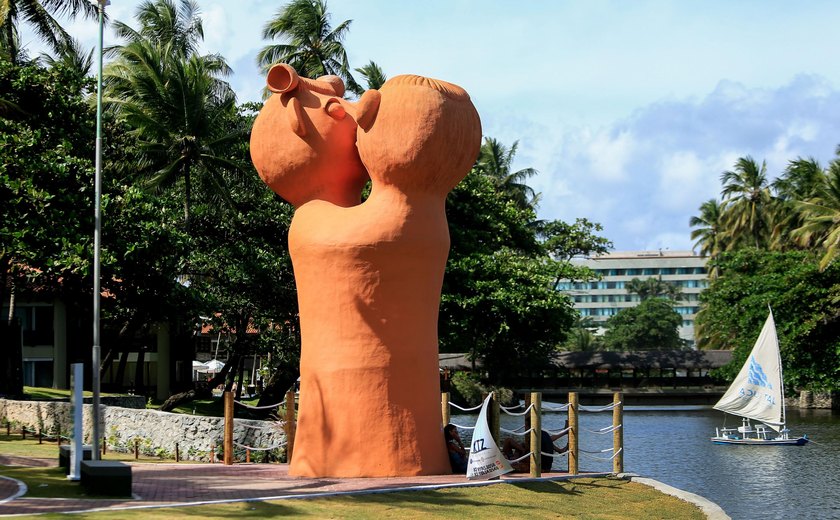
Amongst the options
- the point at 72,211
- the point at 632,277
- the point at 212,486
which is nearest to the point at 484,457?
the point at 212,486

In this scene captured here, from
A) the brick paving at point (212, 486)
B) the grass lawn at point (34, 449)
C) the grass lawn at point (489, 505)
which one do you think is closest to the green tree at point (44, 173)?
the grass lawn at point (34, 449)

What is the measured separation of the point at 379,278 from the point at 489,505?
4.21 m

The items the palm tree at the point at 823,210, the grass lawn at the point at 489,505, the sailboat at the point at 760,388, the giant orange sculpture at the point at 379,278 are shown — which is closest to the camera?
the grass lawn at the point at 489,505

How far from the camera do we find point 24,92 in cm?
2617

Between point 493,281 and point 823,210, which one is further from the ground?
point 823,210

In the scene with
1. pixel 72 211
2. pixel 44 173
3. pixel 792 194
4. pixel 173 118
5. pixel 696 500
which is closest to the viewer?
pixel 696 500

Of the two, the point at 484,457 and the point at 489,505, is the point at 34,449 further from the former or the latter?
the point at 489,505

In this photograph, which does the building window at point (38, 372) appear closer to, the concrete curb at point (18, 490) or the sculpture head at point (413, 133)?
the concrete curb at point (18, 490)

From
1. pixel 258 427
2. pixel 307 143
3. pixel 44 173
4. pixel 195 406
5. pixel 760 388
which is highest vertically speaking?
pixel 44 173

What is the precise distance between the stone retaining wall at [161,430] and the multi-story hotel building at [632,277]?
127 metres

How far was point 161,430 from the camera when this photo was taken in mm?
21734

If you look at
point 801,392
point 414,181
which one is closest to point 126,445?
point 414,181

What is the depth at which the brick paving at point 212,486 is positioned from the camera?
42.2 feet

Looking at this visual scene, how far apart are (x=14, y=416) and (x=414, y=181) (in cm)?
1291
